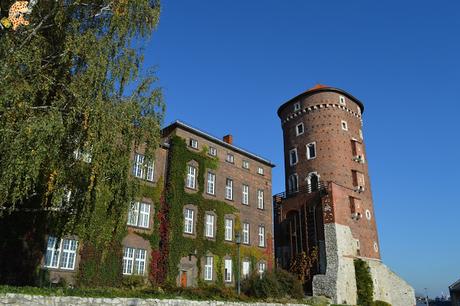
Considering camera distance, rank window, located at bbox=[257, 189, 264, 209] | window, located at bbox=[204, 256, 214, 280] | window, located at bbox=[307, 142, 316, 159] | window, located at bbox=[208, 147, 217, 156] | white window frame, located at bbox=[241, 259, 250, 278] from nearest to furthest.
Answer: window, located at bbox=[204, 256, 214, 280]
white window frame, located at bbox=[241, 259, 250, 278]
window, located at bbox=[208, 147, 217, 156]
window, located at bbox=[257, 189, 264, 209]
window, located at bbox=[307, 142, 316, 159]

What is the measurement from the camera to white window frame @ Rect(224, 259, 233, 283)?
3161 cm

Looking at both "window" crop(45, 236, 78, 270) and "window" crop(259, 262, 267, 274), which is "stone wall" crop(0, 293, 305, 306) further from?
"window" crop(259, 262, 267, 274)

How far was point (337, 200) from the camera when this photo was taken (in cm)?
3875

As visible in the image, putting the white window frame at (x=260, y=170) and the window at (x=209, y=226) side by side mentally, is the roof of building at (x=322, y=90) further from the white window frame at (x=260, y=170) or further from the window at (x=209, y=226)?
the window at (x=209, y=226)

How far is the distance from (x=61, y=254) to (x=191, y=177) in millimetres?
11524

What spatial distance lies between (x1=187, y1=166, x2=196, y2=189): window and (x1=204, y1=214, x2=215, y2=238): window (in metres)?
2.74

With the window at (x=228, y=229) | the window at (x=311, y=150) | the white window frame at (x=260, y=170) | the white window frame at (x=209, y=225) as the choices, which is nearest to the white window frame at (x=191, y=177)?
the white window frame at (x=209, y=225)

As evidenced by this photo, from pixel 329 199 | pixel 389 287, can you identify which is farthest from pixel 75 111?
pixel 389 287

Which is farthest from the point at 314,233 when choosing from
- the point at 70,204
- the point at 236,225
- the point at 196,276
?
the point at 70,204

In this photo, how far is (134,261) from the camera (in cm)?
2639

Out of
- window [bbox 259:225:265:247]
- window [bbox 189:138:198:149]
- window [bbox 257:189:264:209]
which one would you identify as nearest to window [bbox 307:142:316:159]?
window [bbox 257:189:264:209]

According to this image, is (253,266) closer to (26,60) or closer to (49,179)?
(49,179)

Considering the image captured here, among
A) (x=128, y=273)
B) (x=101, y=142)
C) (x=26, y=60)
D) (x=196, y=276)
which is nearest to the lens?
(x=26, y=60)

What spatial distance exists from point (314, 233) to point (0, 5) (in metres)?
32.6
